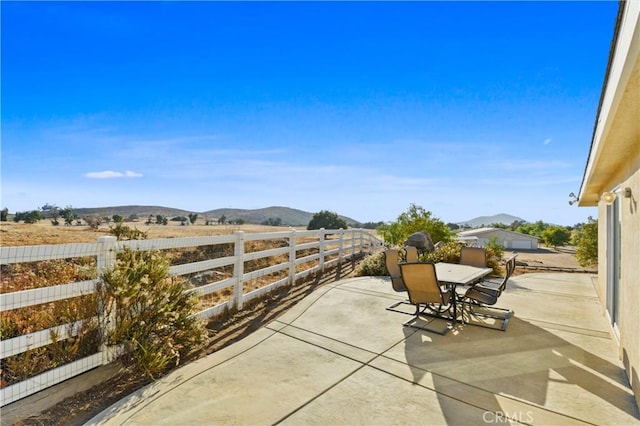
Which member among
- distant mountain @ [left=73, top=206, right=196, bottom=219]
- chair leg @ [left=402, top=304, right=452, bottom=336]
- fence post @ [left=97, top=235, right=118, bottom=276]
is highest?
distant mountain @ [left=73, top=206, right=196, bottom=219]

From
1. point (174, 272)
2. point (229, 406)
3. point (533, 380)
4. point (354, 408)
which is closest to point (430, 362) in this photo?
point (533, 380)

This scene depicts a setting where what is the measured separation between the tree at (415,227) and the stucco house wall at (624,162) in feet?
21.1

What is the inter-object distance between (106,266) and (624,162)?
19.9ft

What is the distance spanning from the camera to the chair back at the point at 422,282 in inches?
171

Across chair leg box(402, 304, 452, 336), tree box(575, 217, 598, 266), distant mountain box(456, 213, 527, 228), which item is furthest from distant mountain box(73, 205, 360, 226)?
distant mountain box(456, 213, 527, 228)

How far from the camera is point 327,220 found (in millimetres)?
43938

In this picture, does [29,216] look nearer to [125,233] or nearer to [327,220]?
[125,233]

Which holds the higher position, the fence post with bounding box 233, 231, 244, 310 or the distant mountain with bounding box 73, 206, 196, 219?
the distant mountain with bounding box 73, 206, 196, 219

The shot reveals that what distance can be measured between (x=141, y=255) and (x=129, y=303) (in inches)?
22.3

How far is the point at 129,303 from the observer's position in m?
3.36

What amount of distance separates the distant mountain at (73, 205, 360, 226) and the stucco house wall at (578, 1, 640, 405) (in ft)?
60.7

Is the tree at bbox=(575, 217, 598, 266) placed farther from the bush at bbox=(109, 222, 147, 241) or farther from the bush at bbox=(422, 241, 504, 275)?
the bush at bbox=(109, 222, 147, 241)

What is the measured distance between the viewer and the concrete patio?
8.38 ft

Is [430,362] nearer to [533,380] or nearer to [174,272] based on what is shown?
[533,380]
